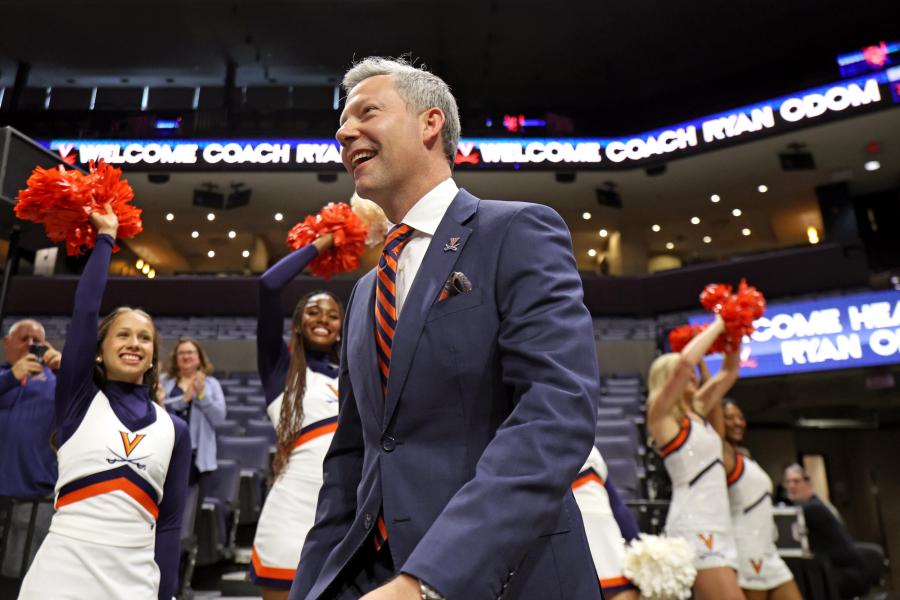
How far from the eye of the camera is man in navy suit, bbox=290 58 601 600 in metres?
0.76

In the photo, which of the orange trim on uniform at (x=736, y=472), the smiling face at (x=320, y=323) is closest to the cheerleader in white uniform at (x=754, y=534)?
the orange trim on uniform at (x=736, y=472)

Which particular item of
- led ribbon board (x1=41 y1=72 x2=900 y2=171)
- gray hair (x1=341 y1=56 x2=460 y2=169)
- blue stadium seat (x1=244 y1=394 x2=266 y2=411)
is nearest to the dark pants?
gray hair (x1=341 y1=56 x2=460 y2=169)

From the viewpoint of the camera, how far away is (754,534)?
350 cm

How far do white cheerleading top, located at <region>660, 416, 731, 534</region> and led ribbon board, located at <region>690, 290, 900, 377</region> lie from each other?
19.0 feet

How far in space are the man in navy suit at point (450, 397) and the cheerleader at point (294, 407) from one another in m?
1.18

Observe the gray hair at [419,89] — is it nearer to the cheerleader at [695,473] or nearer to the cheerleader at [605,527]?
the cheerleader at [605,527]

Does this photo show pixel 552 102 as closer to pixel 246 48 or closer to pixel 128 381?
pixel 246 48

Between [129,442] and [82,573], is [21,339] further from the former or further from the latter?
[82,573]

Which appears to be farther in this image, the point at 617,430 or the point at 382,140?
the point at 617,430

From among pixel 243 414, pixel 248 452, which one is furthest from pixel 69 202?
pixel 243 414

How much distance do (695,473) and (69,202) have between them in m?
2.74

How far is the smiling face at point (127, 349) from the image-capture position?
2.18 m

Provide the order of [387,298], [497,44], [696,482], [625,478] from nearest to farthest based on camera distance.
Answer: [387,298] → [696,482] → [625,478] → [497,44]

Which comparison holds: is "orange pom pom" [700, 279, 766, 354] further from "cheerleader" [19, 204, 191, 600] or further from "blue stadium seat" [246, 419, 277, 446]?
"blue stadium seat" [246, 419, 277, 446]
